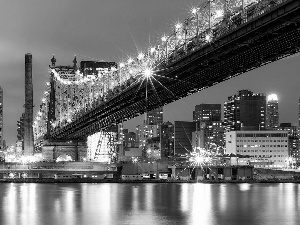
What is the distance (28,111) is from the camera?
94188 mm

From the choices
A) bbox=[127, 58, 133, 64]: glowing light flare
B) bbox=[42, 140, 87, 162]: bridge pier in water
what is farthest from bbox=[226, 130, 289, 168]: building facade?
bbox=[127, 58, 133, 64]: glowing light flare

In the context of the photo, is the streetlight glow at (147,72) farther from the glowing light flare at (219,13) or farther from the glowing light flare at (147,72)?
the glowing light flare at (219,13)

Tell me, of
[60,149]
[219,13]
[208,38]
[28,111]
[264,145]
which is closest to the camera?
[219,13]

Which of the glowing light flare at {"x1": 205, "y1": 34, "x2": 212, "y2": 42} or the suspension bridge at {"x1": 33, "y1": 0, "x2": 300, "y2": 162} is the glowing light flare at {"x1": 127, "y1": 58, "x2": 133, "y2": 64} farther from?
the glowing light flare at {"x1": 205, "y1": 34, "x2": 212, "y2": 42}

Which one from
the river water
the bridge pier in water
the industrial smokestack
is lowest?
the river water

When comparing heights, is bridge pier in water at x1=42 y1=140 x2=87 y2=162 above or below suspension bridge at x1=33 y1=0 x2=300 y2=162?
below

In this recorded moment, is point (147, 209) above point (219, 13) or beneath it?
beneath

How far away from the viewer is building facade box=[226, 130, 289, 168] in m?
147

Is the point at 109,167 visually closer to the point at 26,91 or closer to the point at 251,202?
the point at 26,91

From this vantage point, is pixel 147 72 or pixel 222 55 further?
pixel 147 72

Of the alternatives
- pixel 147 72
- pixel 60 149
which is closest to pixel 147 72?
pixel 147 72

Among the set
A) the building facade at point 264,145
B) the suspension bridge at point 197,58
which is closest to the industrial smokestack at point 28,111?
the suspension bridge at point 197,58

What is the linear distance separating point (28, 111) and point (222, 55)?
54.5m

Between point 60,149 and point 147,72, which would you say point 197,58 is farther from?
point 60,149
